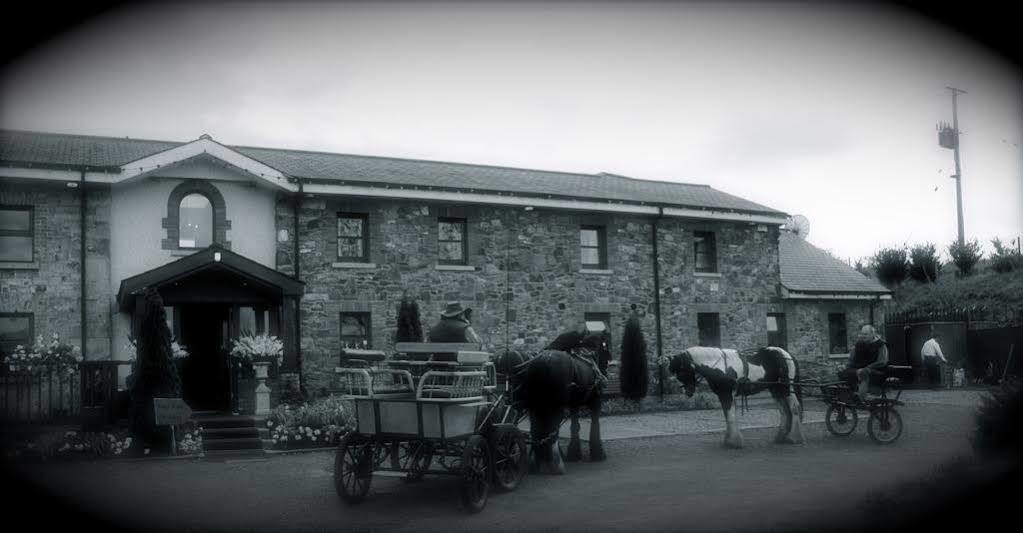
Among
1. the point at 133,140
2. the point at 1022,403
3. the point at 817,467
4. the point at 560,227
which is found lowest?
the point at 817,467

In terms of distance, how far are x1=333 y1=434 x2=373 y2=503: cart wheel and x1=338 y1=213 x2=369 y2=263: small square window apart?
10.7m

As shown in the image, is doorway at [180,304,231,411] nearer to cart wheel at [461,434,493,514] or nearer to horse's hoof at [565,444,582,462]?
horse's hoof at [565,444,582,462]

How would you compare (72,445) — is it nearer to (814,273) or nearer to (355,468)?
(355,468)


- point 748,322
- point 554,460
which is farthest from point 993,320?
point 554,460

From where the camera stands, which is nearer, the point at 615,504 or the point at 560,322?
the point at 615,504

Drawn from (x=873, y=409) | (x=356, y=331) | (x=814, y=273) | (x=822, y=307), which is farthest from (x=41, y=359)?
(x=814, y=273)

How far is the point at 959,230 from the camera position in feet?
144

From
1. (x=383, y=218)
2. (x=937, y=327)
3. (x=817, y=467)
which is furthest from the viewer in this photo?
(x=937, y=327)

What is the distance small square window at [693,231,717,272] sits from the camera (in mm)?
24844

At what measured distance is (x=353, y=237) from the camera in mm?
20062

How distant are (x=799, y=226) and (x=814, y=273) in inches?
193

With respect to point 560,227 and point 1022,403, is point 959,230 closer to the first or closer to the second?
point 560,227

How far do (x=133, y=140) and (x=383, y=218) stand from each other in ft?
22.2

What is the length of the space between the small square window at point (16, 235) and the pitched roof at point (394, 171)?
116 centimetres
